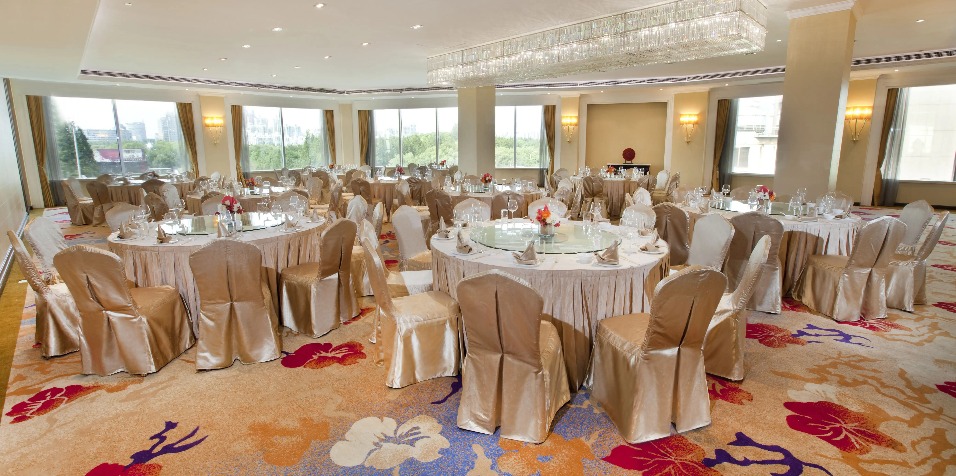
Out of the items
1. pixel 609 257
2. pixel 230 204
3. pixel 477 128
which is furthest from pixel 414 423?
pixel 477 128

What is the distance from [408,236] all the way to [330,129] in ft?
43.8

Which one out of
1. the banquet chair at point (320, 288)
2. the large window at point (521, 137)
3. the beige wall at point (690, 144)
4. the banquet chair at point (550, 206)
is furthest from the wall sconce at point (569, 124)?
the banquet chair at point (320, 288)

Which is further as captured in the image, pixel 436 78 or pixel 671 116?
pixel 671 116

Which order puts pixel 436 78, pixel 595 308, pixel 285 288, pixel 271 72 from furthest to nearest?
pixel 271 72 < pixel 436 78 < pixel 285 288 < pixel 595 308

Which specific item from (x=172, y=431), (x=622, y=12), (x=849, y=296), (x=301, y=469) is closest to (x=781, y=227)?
(x=849, y=296)

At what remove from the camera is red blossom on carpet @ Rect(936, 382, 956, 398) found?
354 centimetres

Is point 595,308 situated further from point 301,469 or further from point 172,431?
point 172,431

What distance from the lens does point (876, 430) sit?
10.2 feet

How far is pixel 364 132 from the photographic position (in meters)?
17.3

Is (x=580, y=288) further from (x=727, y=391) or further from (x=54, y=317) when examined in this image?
(x=54, y=317)

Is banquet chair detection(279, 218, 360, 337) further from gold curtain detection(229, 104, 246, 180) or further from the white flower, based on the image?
gold curtain detection(229, 104, 246, 180)

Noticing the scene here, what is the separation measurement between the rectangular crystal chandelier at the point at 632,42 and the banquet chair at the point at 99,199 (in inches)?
294

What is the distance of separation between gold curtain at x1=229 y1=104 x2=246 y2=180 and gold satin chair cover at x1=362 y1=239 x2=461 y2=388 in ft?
45.1

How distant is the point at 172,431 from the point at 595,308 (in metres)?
2.79
